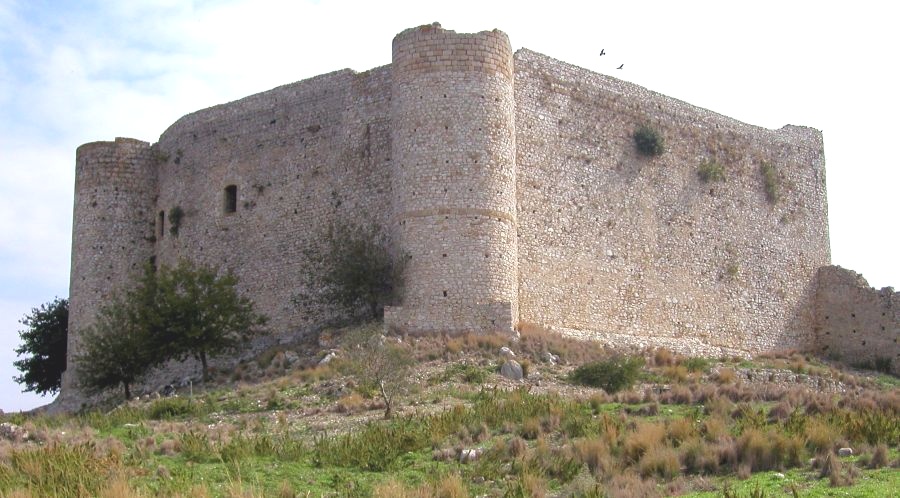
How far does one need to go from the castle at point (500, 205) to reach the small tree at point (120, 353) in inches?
125

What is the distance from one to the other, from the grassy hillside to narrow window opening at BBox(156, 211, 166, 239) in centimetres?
925

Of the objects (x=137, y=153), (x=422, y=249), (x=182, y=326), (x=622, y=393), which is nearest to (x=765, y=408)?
(x=622, y=393)

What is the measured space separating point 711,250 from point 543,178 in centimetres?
597

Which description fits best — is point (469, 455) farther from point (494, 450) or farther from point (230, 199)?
point (230, 199)

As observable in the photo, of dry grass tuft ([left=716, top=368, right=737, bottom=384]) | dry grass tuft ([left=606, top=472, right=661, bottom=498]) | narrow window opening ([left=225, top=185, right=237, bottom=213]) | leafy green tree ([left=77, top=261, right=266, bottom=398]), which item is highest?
narrow window opening ([left=225, top=185, right=237, bottom=213])

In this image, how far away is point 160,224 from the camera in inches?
1156

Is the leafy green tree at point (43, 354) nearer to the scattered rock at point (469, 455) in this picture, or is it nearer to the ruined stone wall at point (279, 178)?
the ruined stone wall at point (279, 178)

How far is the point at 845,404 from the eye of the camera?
16.2m

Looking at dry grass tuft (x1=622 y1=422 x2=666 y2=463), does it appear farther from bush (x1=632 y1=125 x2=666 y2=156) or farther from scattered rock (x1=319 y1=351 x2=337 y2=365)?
bush (x1=632 y1=125 x2=666 y2=156)

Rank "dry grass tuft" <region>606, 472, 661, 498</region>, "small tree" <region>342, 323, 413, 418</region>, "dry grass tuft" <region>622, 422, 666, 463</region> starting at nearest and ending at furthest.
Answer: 1. "dry grass tuft" <region>606, 472, 661, 498</region>
2. "dry grass tuft" <region>622, 422, 666, 463</region>
3. "small tree" <region>342, 323, 413, 418</region>

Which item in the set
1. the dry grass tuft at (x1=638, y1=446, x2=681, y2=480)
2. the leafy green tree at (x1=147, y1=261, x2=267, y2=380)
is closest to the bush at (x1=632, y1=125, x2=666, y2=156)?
the leafy green tree at (x1=147, y1=261, x2=267, y2=380)

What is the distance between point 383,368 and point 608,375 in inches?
162

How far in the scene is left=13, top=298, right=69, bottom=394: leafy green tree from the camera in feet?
102

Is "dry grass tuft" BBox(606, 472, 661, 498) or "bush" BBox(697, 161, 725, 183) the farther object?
"bush" BBox(697, 161, 725, 183)
